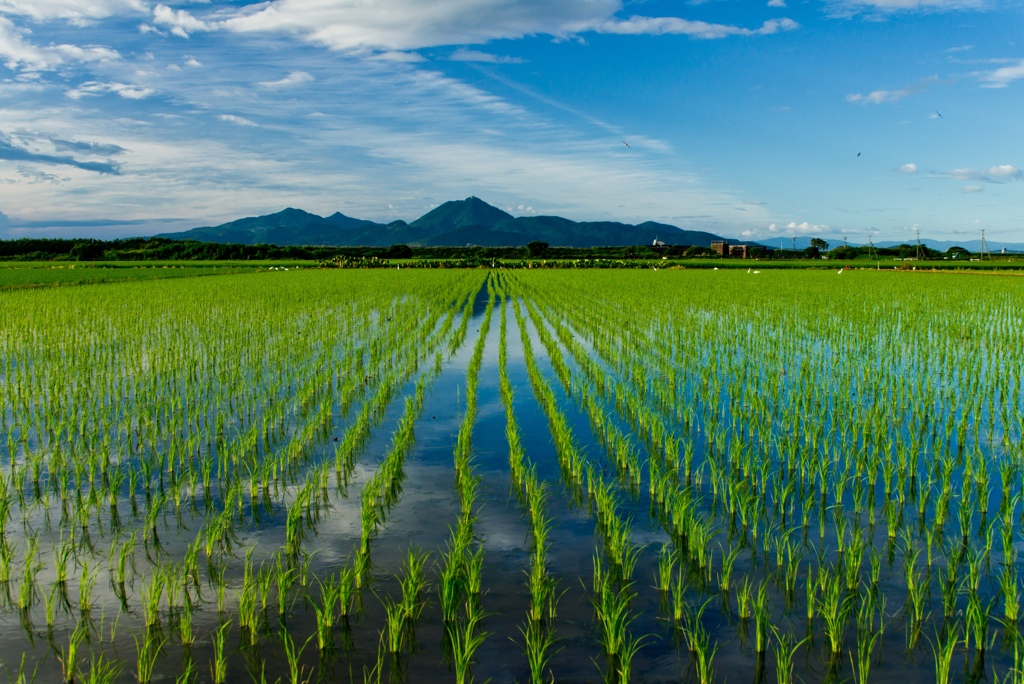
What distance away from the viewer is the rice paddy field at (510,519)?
289 centimetres

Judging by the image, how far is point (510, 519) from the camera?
14.1 ft

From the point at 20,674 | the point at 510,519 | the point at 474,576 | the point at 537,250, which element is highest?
the point at 537,250

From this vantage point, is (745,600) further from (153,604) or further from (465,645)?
(153,604)

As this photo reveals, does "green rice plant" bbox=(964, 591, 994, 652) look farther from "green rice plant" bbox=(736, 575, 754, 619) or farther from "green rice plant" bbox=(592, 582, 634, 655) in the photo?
"green rice plant" bbox=(592, 582, 634, 655)

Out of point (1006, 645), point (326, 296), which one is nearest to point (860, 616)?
point (1006, 645)

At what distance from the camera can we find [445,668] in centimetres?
280

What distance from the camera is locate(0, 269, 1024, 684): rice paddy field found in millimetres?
2889

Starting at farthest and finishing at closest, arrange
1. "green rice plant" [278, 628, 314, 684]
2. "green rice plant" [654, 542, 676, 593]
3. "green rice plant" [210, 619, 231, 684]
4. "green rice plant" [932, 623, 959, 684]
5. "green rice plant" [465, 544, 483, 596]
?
1. "green rice plant" [654, 542, 676, 593]
2. "green rice plant" [465, 544, 483, 596]
3. "green rice plant" [210, 619, 231, 684]
4. "green rice plant" [278, 628, 314, 684]
5. "green rice plant" [932, 623, 959, 684]

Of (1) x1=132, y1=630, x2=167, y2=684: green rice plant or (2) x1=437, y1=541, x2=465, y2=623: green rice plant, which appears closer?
(1) x1=132, y1=630, x2=167, y2=684: green rice plant

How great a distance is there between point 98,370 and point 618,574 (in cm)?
794

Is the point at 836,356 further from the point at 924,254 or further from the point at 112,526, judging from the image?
the point at 924,254

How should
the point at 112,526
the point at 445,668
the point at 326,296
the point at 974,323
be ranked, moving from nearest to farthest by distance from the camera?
the point at 445,668
the point at 112,526
the point at 974,323
the point at 326,296

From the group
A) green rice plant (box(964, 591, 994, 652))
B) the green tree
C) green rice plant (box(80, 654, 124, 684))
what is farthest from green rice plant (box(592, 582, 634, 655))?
the green tree

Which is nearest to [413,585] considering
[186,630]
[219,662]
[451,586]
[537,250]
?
[451,586]
